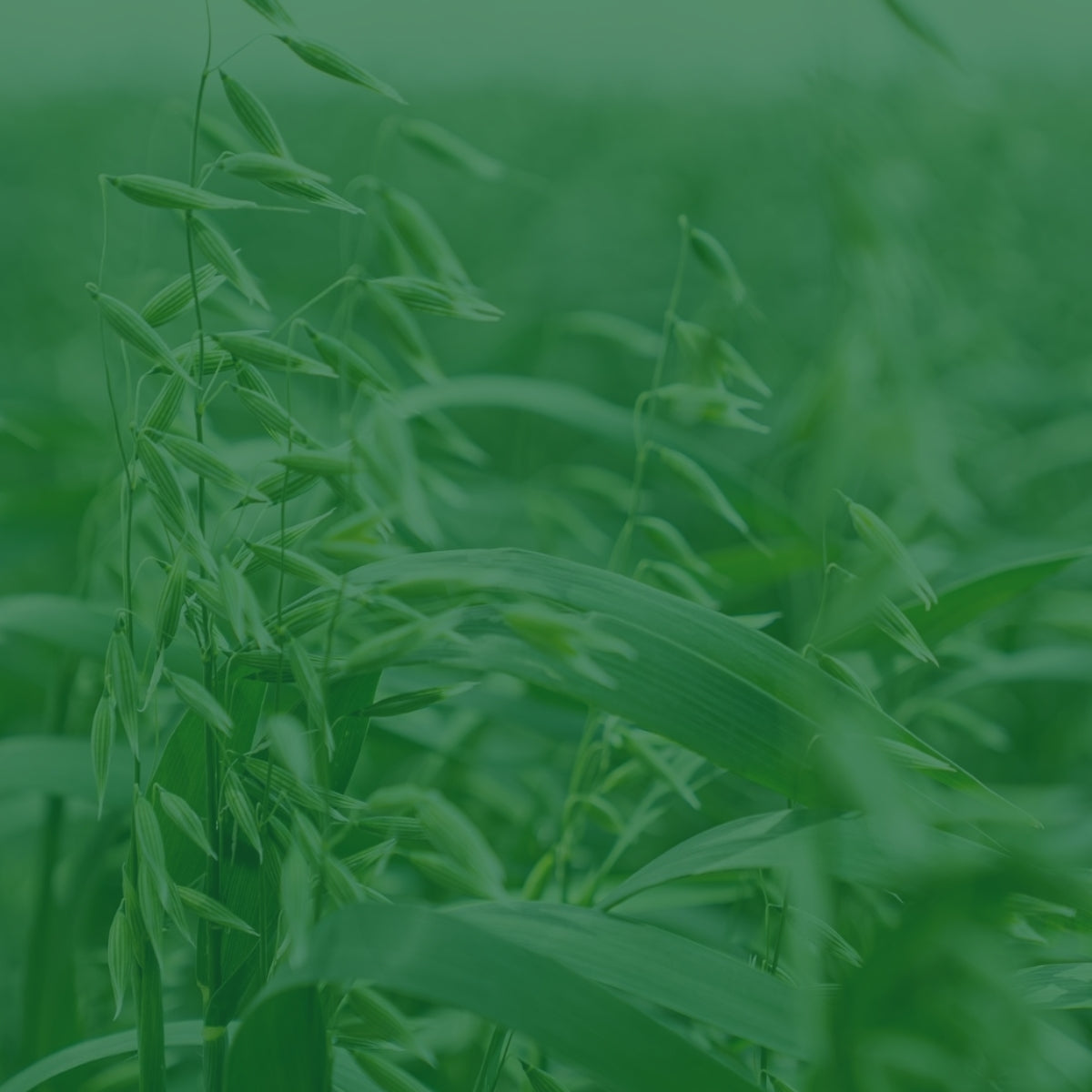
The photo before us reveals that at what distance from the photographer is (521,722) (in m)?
1.00

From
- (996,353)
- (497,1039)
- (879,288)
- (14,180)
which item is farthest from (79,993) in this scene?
(14,180)

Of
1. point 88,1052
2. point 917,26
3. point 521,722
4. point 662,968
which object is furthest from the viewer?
point 521,722

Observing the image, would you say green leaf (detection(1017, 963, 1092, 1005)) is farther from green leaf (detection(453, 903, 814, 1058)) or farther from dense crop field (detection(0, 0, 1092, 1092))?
green leaf (detection(453, 903, 814, 1058))

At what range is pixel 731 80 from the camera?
577cm

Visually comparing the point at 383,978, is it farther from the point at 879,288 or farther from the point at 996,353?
the point at 996,353

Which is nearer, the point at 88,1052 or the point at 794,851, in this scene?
the point at 794,851

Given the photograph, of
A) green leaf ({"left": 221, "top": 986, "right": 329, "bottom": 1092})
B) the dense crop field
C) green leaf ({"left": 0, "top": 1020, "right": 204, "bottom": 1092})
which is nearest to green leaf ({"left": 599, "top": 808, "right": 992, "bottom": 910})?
the dense crop field

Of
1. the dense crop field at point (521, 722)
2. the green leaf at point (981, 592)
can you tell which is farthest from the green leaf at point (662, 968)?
the green leaf at point (981, 592)

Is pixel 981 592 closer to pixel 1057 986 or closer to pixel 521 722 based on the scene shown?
pixel 1057 986

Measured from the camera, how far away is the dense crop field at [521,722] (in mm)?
390

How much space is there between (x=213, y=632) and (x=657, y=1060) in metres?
0.25

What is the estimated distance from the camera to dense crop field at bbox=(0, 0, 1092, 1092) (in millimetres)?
390

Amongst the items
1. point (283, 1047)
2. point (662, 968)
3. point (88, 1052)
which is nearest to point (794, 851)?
point (662, 968)

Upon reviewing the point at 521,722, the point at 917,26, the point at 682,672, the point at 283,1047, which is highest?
the point at 917,26
